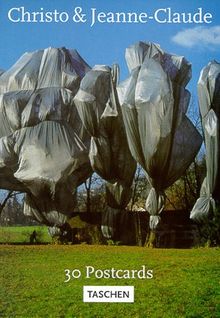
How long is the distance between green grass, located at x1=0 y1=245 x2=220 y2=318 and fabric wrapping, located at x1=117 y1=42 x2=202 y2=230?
2.05 ft

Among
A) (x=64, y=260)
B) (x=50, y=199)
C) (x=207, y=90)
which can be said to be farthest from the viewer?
(x=50, y=199)

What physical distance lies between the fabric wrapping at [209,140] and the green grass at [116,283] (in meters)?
0.49

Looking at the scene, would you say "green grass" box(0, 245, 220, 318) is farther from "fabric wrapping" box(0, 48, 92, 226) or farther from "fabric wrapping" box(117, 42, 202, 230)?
"fabric wrapping" box(0, 48, 92, 226)

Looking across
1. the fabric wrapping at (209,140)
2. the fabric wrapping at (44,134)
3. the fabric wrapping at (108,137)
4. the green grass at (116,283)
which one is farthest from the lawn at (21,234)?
the fabric wrapping at (209,140)

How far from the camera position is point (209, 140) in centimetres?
673

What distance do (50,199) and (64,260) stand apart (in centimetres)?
113

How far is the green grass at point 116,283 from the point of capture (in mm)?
5945

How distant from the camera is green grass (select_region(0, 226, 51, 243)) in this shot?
687cm

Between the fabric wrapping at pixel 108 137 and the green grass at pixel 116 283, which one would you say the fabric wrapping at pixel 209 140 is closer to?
the green grass at pixel 116 283

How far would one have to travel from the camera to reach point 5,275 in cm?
621

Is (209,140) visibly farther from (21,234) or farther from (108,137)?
(21,234)

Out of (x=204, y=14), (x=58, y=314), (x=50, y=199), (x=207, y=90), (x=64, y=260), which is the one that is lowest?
(x=58, y=314)

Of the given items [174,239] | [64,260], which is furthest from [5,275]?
[174,239]

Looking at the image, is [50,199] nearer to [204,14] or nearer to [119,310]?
[119,310]
